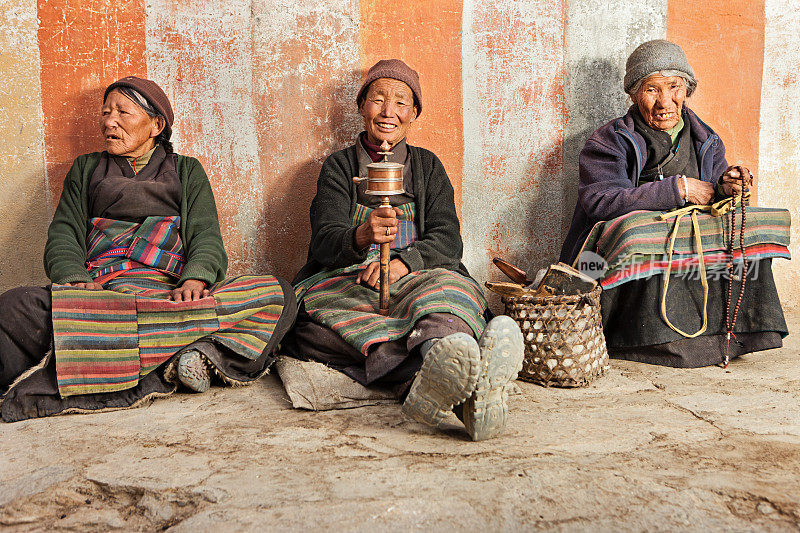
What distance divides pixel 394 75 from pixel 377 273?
1099 mm

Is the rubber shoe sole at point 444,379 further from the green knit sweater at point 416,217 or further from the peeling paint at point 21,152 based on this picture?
the peeling paint at point 21,152

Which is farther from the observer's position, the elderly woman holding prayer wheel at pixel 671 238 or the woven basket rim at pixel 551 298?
the elderly woman holding prayer wheel at pixel 671 238

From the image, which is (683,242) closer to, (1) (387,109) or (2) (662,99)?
(2) (662,99)

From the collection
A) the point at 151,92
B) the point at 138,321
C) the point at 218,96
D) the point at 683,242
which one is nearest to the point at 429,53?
the point at 218,96

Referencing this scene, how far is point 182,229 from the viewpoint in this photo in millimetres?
3418

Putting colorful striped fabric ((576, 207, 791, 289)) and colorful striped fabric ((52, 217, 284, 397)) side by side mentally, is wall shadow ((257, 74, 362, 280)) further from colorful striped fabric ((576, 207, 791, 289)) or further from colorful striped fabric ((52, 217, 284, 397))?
colorful striped fabric ((576, 207, 791, 289))

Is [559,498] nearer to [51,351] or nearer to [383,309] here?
[383,309]

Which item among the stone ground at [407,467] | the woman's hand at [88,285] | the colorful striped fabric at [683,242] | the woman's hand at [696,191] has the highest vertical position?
the woman's hand at [696,191]

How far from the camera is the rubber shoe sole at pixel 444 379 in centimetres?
224

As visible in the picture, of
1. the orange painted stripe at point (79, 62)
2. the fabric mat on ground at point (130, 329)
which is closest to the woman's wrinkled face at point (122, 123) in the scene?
the orange painted stripe at point (79, 62)

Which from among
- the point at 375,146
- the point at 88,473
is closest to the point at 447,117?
the point at 375,146

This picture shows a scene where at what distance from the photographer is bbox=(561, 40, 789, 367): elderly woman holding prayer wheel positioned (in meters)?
3.44

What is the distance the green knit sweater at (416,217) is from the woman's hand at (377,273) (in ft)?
0.11

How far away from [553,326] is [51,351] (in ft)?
7.18
